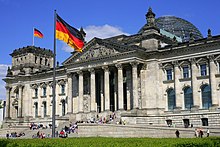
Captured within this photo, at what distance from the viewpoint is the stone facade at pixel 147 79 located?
5766cm

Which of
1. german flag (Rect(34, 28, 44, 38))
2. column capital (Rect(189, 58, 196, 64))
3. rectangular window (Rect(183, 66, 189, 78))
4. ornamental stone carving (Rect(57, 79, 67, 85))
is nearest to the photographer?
column capital (Rect(189, 58, 196, 64))

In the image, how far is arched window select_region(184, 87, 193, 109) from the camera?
59.5 meters

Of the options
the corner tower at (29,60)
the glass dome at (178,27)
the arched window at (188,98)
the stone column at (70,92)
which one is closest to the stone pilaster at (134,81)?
the arched window at (188,98)

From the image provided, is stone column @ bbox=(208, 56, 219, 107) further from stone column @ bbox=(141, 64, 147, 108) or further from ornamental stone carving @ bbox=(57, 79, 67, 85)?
ornamental stone carving @ bbox=(57, 79, 67, 85)

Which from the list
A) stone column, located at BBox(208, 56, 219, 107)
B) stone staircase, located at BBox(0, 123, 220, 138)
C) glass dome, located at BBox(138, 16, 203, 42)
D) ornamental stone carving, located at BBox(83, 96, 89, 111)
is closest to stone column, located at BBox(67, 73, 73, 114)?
ornamental stone carving, located at BBox(83, 96, 89, 111)

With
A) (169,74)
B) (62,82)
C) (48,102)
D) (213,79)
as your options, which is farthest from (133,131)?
(48,102)

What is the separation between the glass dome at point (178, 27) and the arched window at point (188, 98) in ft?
67.7

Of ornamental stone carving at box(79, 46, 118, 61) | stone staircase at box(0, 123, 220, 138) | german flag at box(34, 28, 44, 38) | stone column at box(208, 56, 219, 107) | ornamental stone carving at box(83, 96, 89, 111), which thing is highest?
german flag at box(34, 28, 44, 38)

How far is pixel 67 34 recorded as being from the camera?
40125mm

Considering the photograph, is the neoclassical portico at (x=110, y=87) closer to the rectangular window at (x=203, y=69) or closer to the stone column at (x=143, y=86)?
the stone column at (x=143, y=86)

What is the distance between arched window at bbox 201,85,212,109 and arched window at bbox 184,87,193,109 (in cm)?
231

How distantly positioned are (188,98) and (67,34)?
28449 mm

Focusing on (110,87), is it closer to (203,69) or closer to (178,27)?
(203,69)

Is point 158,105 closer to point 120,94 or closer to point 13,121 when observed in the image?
point 120,94
